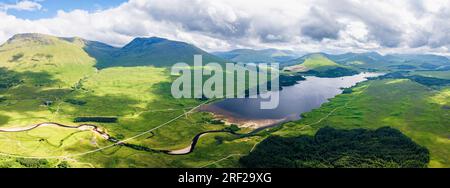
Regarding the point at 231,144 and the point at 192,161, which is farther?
the point at 231,144

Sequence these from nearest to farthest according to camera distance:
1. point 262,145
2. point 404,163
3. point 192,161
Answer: point 404,163 < point 192,161 < point 262,145

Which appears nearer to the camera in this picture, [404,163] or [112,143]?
[404,163]
